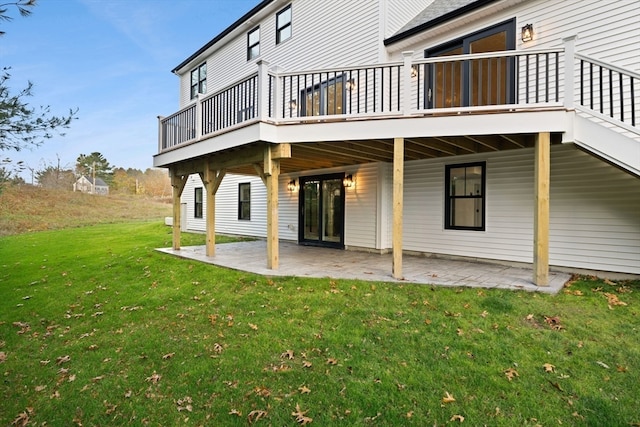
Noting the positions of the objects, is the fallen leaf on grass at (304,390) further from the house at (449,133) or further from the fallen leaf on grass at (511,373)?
the house at (449,133)

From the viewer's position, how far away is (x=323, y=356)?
3.68 metres

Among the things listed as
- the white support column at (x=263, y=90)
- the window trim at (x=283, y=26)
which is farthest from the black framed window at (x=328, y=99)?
the window trim at (x=283, y=26)

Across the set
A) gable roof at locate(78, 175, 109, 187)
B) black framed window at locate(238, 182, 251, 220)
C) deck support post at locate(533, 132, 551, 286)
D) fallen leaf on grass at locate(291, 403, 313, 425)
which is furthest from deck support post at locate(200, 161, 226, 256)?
gable roof at locate(78, 175, 109, 187)

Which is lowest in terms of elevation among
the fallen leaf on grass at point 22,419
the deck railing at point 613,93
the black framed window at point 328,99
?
the fallen leaf on grass at point 22,419

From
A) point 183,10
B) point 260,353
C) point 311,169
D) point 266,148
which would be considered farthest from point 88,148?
point 260,353

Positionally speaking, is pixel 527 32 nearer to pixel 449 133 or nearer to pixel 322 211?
pixel 449 133

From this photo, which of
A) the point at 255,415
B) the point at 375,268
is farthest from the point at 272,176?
the point at 255,415

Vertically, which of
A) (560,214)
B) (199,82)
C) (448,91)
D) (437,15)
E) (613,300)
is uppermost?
(199,82)

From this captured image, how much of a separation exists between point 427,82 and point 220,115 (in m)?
5.08

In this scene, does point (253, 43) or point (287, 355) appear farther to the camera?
point (253, 43)

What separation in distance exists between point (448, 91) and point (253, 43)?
335 inches

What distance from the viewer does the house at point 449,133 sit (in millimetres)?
5590

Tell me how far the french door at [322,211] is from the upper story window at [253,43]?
223 inches

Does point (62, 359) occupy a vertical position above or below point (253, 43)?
below
